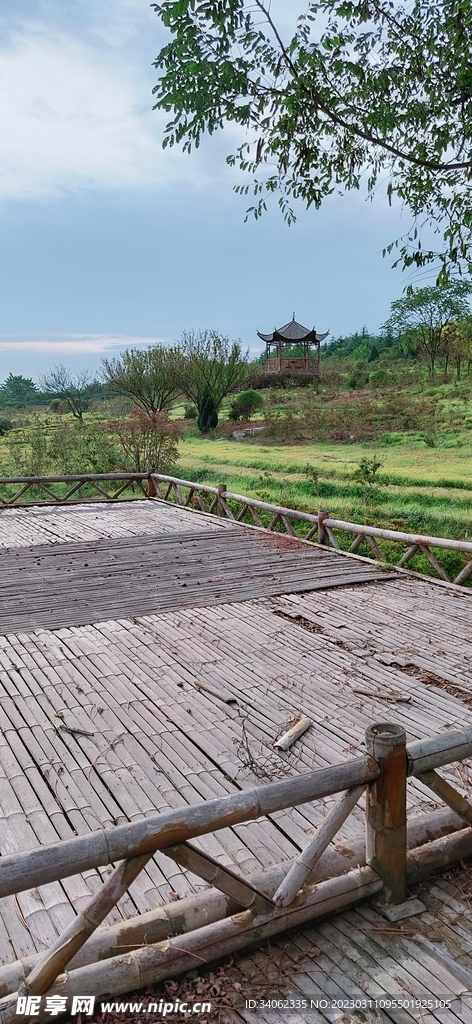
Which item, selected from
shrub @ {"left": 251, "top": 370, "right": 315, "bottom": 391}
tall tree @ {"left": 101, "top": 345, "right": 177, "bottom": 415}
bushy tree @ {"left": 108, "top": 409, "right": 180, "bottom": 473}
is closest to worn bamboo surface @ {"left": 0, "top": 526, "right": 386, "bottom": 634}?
bushy tree @ {"left": 108, "top": 409, "right": 180, "bottom": 473}

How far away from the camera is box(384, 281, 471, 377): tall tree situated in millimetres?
28031

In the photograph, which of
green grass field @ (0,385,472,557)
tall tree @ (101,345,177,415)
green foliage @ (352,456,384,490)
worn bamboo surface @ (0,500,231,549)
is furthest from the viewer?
tall tree @ (101,345,177,415)

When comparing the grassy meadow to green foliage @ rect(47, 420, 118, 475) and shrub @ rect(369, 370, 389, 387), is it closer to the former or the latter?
green foliage @ rect(47, 420, 118, 475)

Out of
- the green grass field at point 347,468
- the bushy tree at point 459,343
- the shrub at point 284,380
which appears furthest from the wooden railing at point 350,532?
the shrub at point 284,380

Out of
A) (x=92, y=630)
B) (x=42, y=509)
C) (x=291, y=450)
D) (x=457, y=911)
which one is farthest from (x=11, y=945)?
(x=291, y=450)

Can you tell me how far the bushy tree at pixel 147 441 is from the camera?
637 inches

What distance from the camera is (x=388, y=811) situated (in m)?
2.33

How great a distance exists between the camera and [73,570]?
7.48 meters

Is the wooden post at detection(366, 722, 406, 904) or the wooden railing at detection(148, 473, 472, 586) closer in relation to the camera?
the wooden post at detection(366, 722, 406, 904)

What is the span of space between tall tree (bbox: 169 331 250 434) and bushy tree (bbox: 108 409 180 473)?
6.09 metres

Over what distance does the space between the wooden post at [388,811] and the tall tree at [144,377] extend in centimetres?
1895

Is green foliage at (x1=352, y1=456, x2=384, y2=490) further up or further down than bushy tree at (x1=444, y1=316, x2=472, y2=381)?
further down

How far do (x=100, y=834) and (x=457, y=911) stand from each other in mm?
1330

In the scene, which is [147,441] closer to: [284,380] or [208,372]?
[208,372]
